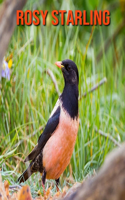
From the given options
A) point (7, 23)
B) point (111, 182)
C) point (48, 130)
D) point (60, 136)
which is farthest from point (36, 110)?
point (111, 182)

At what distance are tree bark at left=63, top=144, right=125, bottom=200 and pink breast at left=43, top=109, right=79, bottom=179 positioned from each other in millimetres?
1367

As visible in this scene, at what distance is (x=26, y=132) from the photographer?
135 inches

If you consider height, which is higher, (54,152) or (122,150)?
(122,150)

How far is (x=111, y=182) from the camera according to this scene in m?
1.19

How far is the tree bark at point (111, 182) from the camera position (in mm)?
1168

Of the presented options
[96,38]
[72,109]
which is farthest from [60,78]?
[96,38]

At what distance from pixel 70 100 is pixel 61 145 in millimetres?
357

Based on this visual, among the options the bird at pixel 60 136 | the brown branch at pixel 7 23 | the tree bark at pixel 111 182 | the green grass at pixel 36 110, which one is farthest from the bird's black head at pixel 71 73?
the tree bark at pixel 111 182

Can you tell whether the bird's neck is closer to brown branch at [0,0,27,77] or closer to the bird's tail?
the bird's tail

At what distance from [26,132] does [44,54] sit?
1040 mm

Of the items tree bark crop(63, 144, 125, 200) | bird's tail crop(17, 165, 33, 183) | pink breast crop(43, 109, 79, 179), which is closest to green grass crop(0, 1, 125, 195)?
bird's tail crop(17, 165, 33, 183)

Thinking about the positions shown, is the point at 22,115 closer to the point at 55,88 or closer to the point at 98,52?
the point at 55,88

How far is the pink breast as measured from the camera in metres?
2.62

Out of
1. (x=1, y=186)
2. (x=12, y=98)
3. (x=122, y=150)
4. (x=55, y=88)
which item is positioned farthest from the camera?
(x=55, y=88)
